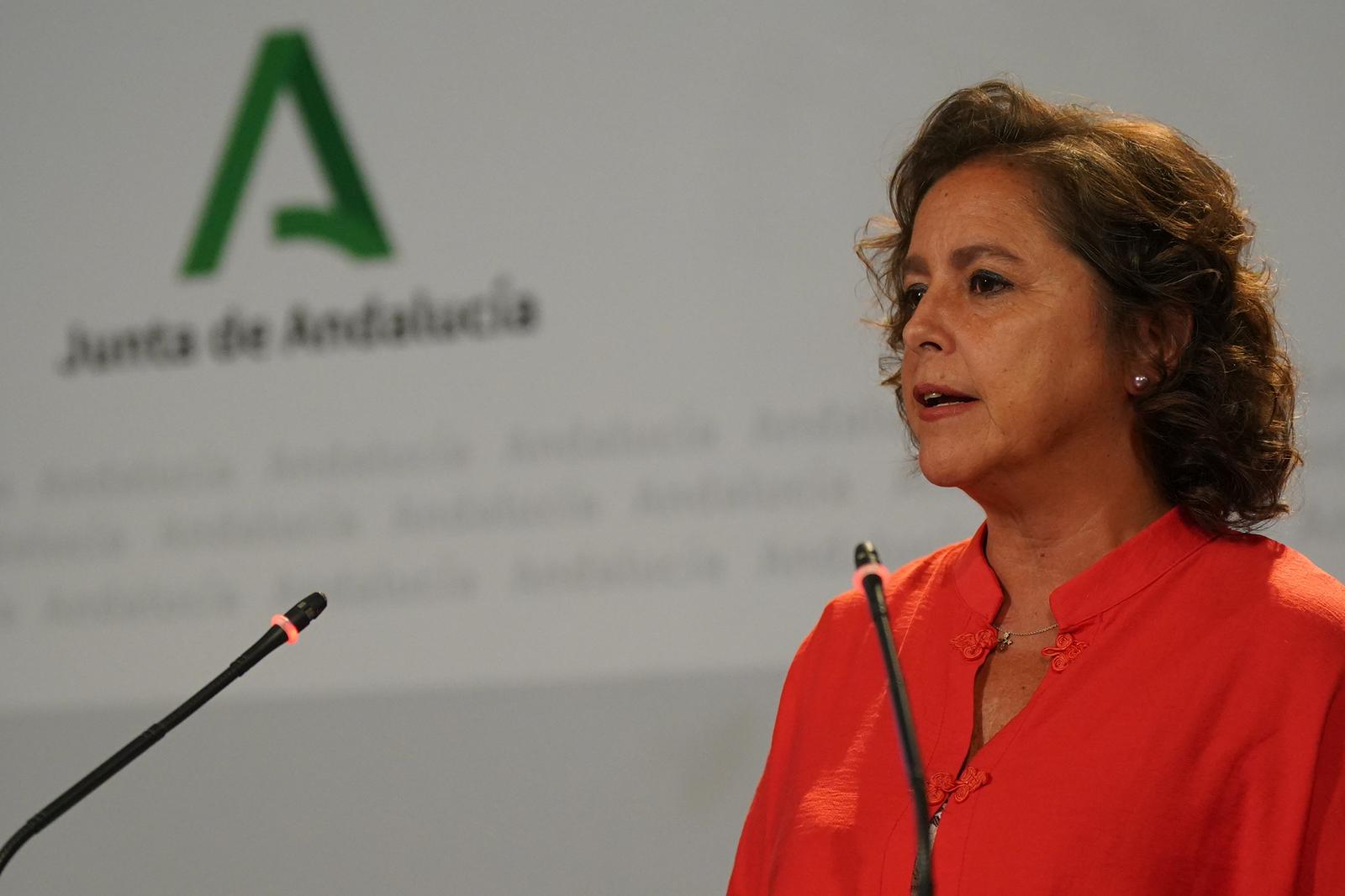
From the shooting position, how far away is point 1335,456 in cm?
255

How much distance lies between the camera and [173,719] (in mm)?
1581

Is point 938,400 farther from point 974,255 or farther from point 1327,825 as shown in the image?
point 1327,825

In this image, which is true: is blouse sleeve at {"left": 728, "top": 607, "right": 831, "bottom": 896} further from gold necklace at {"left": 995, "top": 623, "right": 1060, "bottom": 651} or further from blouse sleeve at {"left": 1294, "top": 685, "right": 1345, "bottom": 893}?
blouse sleeve at {"left": 1294, "top": 685, "right": 1345, "bottom": 893}

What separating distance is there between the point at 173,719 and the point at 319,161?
1.95 m

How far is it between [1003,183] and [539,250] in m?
1.55

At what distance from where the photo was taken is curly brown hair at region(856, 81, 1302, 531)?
166 cm

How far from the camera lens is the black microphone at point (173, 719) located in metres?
1.55

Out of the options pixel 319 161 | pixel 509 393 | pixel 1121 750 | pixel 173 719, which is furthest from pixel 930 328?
pixel 319 161

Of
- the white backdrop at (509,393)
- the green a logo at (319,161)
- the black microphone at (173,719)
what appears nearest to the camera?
the black microphone at (173,719)

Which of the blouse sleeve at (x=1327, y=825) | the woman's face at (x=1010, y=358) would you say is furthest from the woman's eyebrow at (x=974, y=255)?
the blouse sleeve at (x=1327, y=825)

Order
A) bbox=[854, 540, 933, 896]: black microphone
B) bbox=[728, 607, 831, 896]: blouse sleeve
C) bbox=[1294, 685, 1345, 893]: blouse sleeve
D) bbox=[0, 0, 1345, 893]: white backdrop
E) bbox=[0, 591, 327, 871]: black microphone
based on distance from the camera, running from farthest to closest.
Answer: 1. bbox=[0, 0, 1345, 893]: white backdrop
2. bbox=[728, 607, 831, 896]: blouse sleeve
3. bbox=[0, 591, 327, 871]: black microphone
4. bbox=[1294, 685, 1345, 893]: blouse sleeve
5. bbox=[854, 540, 933, 896]: black microphone

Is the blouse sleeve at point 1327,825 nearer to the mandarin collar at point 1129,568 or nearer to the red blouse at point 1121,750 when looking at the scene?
the red blouse at point 1121,750

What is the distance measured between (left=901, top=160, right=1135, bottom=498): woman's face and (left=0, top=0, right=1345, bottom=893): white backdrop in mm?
1078

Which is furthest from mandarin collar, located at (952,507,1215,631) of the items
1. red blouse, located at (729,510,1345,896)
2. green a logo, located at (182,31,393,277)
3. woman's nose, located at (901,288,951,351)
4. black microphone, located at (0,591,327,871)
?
green a logo, located at (182,31,393,277)
